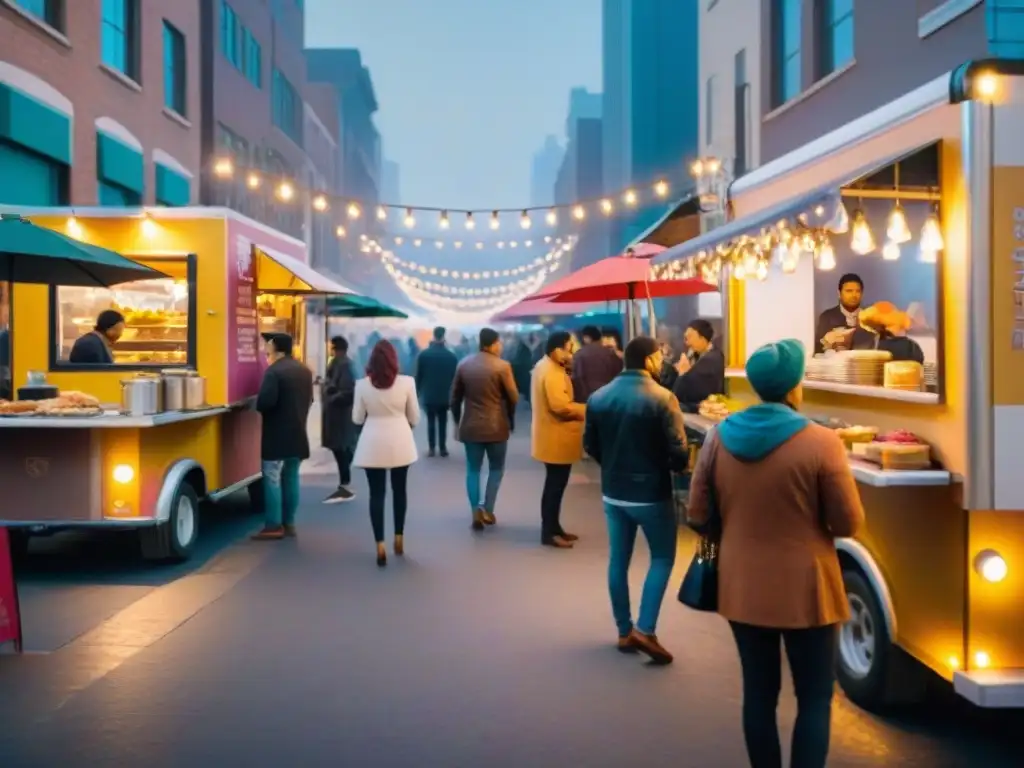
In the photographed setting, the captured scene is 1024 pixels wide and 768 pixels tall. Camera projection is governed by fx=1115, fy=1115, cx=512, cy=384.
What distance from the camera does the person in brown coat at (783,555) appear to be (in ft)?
12.6

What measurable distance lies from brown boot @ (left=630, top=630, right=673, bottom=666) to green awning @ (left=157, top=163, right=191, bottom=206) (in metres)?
16.5

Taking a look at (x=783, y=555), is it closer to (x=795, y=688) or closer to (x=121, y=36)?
(x=795, y=688)

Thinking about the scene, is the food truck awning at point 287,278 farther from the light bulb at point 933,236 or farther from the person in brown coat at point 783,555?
the person in brown coat at point 783,555

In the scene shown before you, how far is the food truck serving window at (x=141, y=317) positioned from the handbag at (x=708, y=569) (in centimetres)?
667

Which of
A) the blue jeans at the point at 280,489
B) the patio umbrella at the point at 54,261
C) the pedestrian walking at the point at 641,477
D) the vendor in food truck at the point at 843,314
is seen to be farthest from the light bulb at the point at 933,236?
the blue jeans at the point at 280,489

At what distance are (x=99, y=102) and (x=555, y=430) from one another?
1140 cm

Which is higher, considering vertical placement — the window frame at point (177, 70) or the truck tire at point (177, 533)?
the window frame at point (177, 70)

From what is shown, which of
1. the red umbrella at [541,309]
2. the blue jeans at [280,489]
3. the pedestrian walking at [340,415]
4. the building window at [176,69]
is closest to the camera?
the blue jeans at [280,489]

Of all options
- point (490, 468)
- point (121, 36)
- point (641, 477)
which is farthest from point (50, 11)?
point (641, 477)

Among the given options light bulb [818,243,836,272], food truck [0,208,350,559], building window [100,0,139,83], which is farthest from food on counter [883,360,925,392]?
building window [100,0,139,83]

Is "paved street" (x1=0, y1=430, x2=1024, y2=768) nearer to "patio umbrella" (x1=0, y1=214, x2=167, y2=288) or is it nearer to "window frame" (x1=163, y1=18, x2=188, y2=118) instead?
"patio umbrella" (x1=0, y1=214, x2=167, y2=288)

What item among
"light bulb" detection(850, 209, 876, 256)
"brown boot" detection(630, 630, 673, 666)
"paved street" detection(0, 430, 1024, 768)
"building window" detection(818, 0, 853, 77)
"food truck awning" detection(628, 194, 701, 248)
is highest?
"building window" detection(818, 0, 853, 77)

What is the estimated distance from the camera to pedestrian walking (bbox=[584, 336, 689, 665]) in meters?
6.22

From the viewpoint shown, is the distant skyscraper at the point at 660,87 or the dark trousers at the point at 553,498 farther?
the distant skyscraper at the point at 660,87
